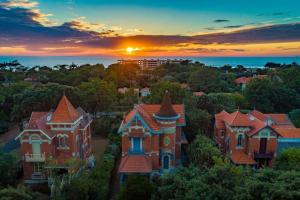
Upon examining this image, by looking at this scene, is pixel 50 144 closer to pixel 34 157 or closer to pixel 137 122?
pixel 34 157

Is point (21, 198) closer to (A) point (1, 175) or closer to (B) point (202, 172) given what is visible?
(A) point (1, 175)

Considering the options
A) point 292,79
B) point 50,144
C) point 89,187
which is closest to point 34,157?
point 50,144

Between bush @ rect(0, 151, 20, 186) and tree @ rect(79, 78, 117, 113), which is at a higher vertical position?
tree @ rect(79, 78, 117, 113)

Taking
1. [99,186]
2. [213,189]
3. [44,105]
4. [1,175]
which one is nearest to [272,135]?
[213,189]

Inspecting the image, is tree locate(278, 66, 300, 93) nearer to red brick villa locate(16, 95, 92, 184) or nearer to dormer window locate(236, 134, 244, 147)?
dormer window locate(236, 134, 244, 147)

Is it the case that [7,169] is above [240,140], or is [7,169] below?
below

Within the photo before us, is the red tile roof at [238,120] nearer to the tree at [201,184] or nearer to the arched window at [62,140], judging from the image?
the tree at [201,184]

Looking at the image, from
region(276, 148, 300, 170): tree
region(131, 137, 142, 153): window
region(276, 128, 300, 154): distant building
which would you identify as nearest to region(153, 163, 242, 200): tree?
region(276, 148, 300, 170): tree
